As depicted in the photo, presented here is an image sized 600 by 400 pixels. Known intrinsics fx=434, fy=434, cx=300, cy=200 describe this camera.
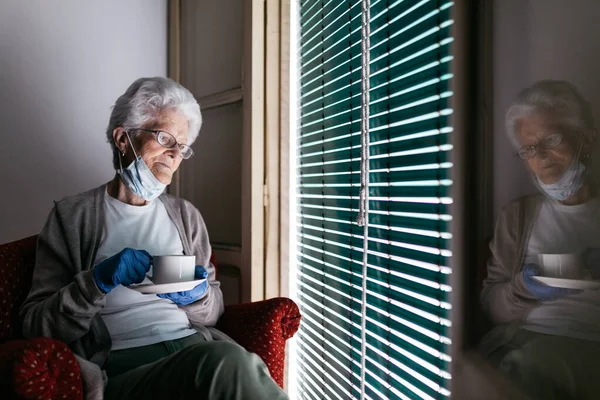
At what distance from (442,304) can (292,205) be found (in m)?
0.98

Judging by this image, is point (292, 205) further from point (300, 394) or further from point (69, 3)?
point (69, 3)

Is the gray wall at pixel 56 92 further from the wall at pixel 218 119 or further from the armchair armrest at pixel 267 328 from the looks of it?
the armchair armrest at pixel 267 328

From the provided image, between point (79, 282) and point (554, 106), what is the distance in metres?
1.16

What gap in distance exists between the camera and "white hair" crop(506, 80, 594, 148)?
64 centimetres

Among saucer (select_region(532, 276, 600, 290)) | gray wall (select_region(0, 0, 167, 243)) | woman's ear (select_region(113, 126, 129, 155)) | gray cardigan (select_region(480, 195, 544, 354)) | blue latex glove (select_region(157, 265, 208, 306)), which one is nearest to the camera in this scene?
saucer (select_region(532, 276, 600, 290))

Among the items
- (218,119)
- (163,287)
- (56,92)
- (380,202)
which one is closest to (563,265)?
(380,202)

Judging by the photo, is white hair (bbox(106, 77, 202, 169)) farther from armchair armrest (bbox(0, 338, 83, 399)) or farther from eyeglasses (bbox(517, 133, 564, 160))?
eyeglasses (bbox(517, 133, 564, 160))

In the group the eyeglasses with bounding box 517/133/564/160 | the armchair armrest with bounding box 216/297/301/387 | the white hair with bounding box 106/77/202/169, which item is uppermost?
the white hair with bounding box 106/77/202/169

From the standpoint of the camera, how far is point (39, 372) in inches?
33.5

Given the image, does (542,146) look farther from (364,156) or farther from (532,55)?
(364,156)

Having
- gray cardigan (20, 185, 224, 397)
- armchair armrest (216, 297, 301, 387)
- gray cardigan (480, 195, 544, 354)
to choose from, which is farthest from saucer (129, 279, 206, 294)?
gray cardigan (480, 195, 544, 354)

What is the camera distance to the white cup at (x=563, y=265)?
66 cm

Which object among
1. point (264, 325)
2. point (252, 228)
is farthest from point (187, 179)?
point (264, 325)

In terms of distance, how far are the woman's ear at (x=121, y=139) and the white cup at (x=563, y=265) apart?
124 centimetres
